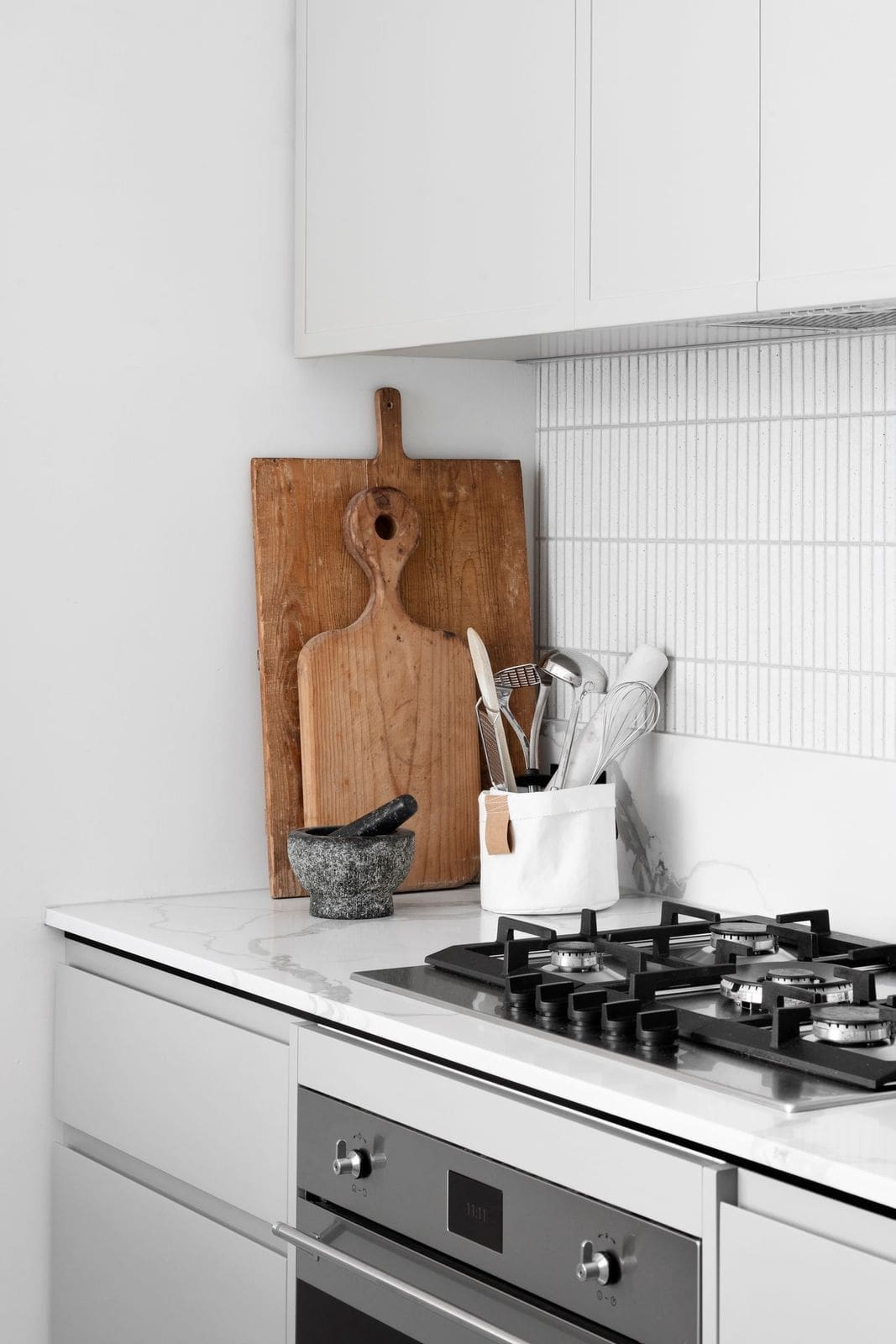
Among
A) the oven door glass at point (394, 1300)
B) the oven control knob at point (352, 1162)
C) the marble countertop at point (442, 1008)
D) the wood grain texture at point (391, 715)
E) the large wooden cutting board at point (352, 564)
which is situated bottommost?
the oven door glass at point (394, 1300)

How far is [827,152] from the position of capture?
5.09ft

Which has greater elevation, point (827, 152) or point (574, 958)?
point (827, 152)

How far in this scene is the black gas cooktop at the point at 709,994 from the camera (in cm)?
140

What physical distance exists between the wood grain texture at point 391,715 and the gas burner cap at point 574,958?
592mm

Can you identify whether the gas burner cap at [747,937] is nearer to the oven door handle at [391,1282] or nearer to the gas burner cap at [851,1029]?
the gas burner cap at [851,1029]

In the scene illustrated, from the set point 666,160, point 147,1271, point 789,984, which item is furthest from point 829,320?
point 147,1271

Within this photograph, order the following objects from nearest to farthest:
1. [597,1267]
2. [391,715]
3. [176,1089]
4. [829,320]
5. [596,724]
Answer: [597,1267] < [829,320] < [176,1089] < [596,724] < [391,715]

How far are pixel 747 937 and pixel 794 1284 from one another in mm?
606

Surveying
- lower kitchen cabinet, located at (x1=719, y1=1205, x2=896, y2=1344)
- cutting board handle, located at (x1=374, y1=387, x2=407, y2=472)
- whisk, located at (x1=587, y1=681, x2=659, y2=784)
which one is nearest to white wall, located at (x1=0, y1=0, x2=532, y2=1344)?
cutting board handle, located at (x1=374, y1=387, x2=407, y2=472)

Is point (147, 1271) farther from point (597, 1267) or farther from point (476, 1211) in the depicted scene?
point (597, 1267)

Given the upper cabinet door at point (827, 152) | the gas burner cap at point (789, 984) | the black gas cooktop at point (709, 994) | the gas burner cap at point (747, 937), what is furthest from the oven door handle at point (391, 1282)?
the upper cabinet door at point (827, 152)

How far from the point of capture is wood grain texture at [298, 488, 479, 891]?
226 cm

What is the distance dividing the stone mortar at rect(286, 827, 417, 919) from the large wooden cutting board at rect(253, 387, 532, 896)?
15 centimetres

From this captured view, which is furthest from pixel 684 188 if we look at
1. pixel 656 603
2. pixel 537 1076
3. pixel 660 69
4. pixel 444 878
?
pixel 444 878
